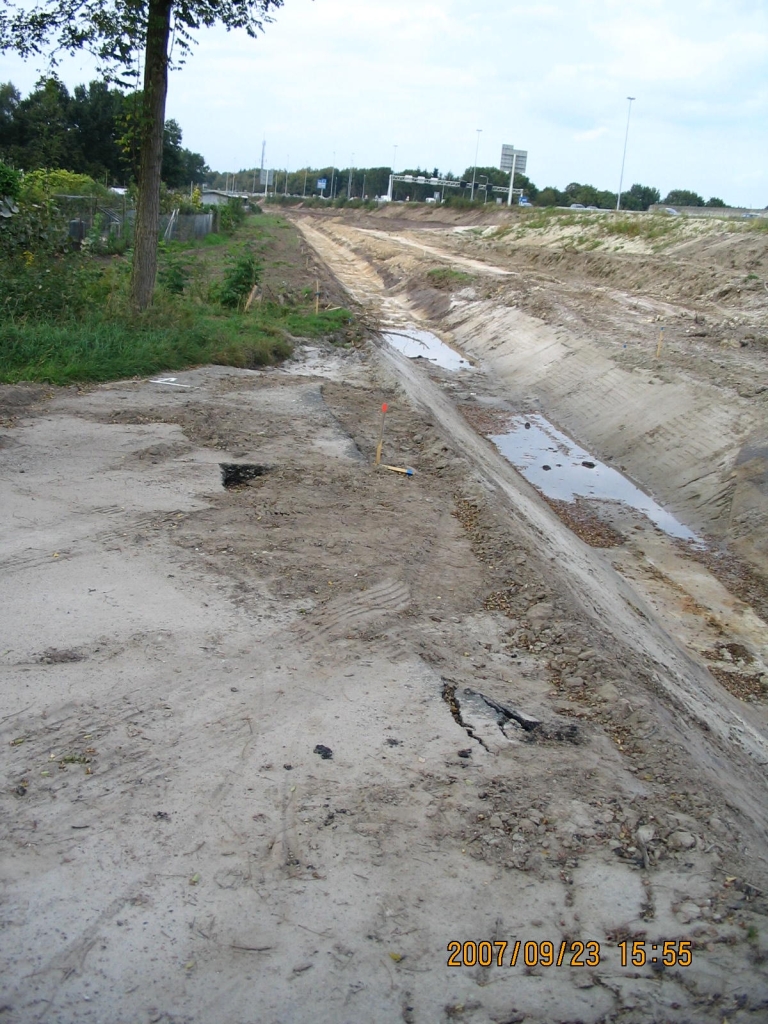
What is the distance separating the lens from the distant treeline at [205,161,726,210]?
9306cm

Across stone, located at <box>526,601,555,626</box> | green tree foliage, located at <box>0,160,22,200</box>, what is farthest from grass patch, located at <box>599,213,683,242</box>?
stone, located at <box>526,601,555,626</box>

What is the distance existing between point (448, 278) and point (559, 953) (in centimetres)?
3177

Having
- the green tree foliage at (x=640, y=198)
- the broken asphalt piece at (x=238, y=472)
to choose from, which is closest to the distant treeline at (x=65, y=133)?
the broken asphalt piece at (x=238, y=472)

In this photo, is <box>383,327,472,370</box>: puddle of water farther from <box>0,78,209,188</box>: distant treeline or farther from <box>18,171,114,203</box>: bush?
<box>0,78,209,188</box>: distant treeline

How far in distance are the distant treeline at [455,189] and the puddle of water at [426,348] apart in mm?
64992

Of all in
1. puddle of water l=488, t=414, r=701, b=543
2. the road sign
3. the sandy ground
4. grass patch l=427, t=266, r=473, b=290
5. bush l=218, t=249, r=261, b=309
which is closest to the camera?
the sandy ground

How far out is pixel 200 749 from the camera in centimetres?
496

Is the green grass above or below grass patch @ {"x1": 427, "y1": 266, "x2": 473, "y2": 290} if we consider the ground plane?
below

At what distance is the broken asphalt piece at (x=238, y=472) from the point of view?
9.70 m

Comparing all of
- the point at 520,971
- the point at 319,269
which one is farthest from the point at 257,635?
the point at 319,269

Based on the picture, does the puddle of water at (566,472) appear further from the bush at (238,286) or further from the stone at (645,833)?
the stone at (645,833)

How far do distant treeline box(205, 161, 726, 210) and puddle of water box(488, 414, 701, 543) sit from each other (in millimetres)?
75201

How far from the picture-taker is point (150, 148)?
15875mm

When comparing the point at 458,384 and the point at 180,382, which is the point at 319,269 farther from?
the point at 180,382
